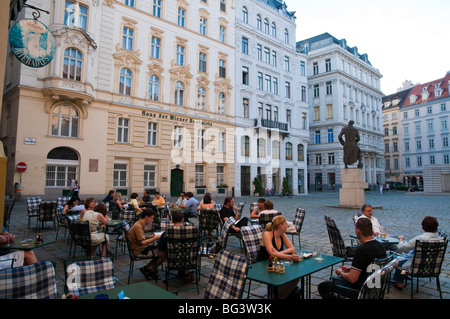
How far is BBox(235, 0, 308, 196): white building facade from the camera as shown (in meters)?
31.6

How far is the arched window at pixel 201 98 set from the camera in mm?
27773

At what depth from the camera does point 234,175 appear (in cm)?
2992

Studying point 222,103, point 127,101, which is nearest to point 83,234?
point 127,101

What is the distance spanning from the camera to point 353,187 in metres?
16.9

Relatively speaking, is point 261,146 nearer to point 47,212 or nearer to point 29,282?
point 47,212

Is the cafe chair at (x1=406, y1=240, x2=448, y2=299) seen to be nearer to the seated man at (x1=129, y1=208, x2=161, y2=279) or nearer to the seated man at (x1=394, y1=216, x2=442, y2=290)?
the seated man at (x1=394, y1=216, x2=442, y2=290)

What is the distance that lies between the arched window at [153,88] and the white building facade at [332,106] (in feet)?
88.0

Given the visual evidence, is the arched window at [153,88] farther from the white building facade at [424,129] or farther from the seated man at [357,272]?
the white building facade at [424,129]

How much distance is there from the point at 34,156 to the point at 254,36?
85.1 ft

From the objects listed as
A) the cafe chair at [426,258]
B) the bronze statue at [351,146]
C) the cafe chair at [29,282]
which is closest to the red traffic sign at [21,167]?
the cafe chair at [29,282]

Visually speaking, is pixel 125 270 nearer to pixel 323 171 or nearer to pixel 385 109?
pixel 323 171

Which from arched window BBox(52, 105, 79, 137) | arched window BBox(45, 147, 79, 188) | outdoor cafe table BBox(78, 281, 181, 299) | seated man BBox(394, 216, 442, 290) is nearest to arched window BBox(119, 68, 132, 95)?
arched window BBox(52, 105, 79, 137)

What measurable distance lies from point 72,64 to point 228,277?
21608 mm

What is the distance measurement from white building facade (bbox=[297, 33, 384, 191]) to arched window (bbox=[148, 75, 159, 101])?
2682 centimetres
